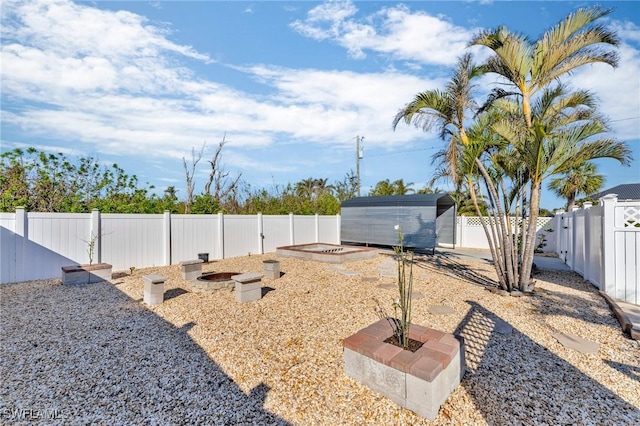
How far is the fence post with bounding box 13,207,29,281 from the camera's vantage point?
6277 mm

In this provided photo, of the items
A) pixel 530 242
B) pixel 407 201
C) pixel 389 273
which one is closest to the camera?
pixel 530 242

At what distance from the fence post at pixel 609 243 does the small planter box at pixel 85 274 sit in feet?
33.5

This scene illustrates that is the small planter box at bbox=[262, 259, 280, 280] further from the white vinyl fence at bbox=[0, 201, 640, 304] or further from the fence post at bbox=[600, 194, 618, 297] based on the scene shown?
the fence post at bbox=[600, 194, 618, 297]

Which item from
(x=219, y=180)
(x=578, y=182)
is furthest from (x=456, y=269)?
(x=219, y=180)

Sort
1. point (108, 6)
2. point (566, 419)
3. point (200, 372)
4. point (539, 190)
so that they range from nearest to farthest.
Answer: point (566, 419) → point (200, 372) → point (539, 190) → point (108, 6)

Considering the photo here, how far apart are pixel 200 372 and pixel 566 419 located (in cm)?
311

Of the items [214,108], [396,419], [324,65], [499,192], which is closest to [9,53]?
[214,108]

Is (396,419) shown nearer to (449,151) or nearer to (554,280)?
(449,151)

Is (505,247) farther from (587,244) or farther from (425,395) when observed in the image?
(425,395)

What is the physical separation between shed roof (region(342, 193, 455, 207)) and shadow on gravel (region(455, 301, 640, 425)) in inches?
328

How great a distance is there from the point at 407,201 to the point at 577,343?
8.85m

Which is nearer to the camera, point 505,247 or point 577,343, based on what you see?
point 577,343

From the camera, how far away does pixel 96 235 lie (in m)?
7.32

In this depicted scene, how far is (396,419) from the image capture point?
211 cm
